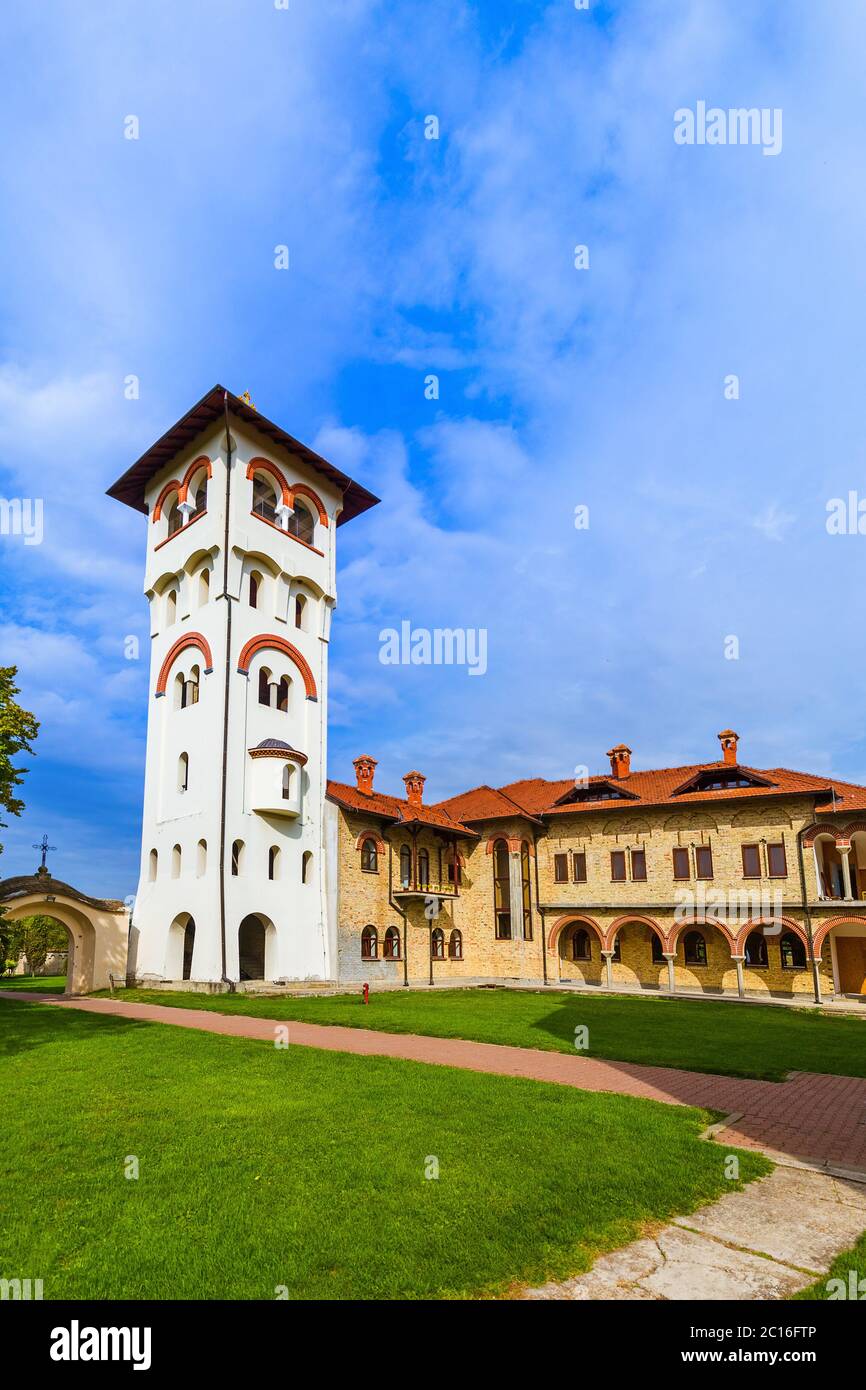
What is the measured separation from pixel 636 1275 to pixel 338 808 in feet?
86.9

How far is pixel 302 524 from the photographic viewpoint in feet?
111

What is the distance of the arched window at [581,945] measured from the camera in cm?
3484

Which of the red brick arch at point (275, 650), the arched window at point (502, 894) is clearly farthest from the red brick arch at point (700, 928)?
the red brick arch at point (275, 650)

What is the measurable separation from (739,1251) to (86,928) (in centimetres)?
2608

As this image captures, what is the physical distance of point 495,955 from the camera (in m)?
A: 35.0

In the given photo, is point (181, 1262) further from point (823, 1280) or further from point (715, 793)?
point (715, 793)

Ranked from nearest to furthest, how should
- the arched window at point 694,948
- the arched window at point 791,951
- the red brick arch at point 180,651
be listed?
the red brick arch at point 180,651
the arched window at point 791,951
the arched window at point 694,948

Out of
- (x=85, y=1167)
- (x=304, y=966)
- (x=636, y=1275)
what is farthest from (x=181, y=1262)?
(x=304, y=966)

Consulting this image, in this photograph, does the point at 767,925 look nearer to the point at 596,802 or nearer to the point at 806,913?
the point at 806,913

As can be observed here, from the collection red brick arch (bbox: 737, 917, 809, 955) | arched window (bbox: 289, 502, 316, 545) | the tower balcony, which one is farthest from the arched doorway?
red brick arch (bbox: 737, 917, 809, 955)

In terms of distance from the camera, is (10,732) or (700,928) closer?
(10,732)

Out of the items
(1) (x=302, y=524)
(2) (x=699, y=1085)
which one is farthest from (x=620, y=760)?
(2) (x=699, y=1085)

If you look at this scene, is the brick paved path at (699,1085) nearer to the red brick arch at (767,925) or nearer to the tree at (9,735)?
the tree at (9,735)

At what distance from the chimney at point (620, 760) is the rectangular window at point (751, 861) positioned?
724 centimetres
